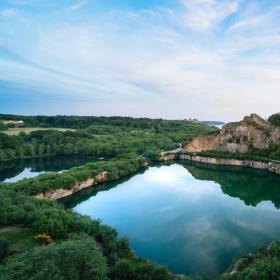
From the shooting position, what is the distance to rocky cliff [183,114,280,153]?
75.6m

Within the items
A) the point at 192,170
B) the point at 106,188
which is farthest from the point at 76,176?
the point at 192,170

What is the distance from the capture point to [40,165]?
69500 millimetres

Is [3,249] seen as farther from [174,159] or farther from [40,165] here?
[174,159]

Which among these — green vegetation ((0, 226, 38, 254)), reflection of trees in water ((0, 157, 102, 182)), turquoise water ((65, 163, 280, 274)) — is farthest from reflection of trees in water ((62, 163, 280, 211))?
reflection of trees in water ((0, 157, 102, 182))

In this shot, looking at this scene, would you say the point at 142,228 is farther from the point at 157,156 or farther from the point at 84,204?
the point at 157,156

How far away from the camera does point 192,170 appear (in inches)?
2562

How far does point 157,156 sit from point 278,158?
28.3 meters

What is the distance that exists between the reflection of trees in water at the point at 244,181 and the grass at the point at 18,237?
30699mm

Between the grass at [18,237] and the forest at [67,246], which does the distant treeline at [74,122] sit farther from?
the grass at [18,237]

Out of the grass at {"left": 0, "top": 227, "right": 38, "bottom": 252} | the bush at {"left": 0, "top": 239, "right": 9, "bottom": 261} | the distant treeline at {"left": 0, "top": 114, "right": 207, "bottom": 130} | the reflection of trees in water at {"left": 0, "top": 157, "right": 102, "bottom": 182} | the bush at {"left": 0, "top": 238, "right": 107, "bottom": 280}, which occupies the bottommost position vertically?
the reflection of trees in water at {"left": 0, "top": 157, "right": 102, "bottom": 182}

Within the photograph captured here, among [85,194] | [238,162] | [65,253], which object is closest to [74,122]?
[238,162]

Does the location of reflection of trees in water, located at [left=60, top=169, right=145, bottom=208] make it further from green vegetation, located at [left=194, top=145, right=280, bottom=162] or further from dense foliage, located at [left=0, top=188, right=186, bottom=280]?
green vegetation, located at [left=194, top=145, right=280, bottom=162]

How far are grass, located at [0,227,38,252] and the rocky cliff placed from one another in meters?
65.7

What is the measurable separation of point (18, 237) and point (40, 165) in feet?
170
